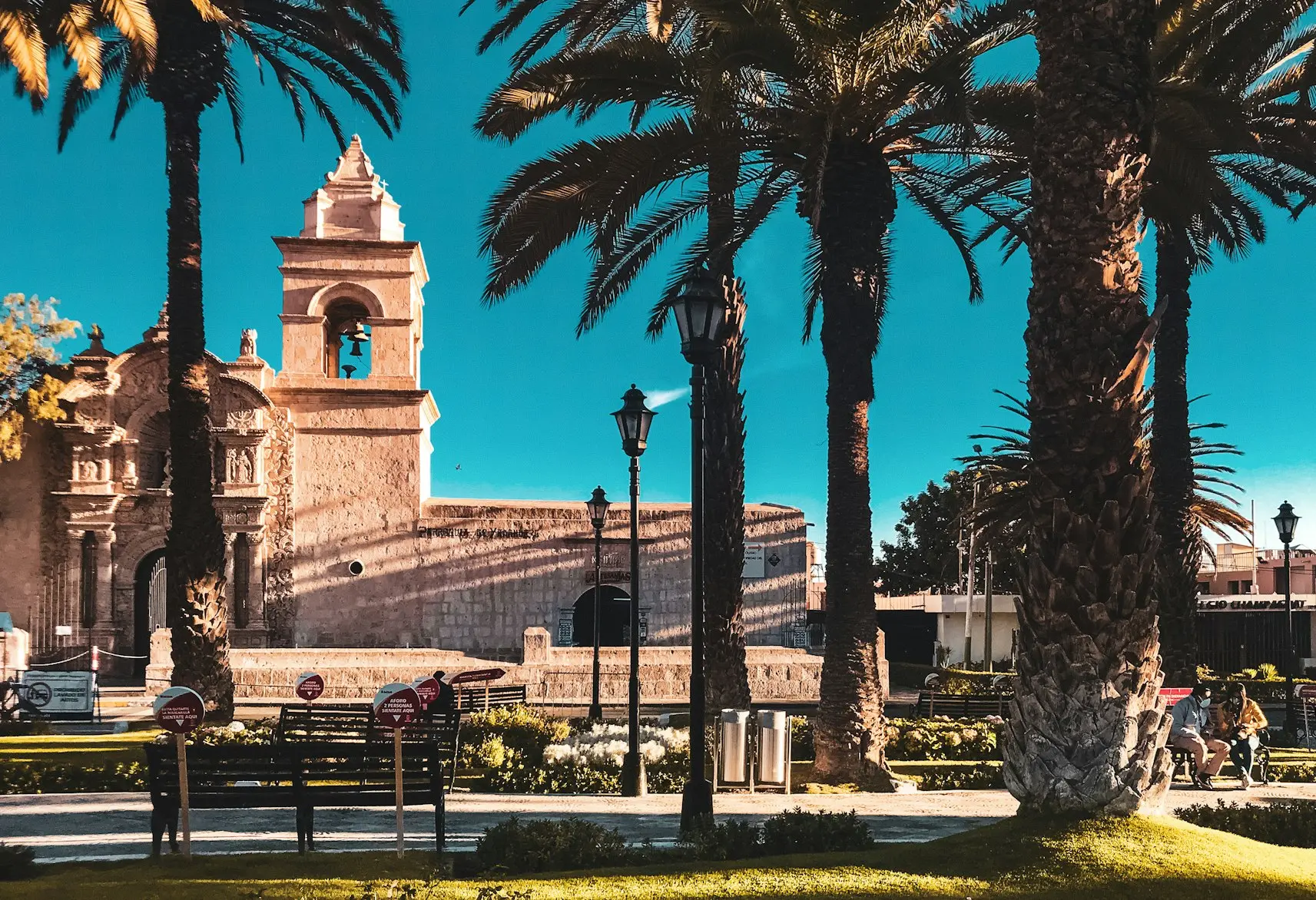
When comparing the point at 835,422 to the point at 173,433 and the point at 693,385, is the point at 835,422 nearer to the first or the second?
the point at 693,385

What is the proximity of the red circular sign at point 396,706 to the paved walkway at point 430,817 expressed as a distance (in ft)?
4.43

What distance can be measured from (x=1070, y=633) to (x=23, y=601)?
28104 mm

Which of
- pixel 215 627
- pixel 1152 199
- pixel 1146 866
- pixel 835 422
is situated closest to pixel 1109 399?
pixel 1146 866

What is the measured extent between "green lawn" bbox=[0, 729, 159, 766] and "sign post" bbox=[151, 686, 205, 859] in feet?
19.7

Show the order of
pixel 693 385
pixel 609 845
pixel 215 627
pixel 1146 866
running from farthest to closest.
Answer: pixel 215 627, pixel 693 385, pixel 609 845, pixel 1146 866

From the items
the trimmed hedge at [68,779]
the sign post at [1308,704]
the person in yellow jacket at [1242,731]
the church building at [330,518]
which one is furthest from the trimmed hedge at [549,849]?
the church building at [330,518]

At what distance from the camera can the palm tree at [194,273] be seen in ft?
53.8

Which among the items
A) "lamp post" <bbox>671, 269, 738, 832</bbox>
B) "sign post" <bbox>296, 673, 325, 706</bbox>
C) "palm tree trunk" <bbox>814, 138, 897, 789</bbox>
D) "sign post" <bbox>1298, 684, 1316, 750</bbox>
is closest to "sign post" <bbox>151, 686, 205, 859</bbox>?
"lamp post" <bbox>671, 269, 738, 832</bbox>

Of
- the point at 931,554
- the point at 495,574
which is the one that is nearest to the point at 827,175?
the point at 495,574

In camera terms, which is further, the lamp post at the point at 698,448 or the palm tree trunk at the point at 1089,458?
the lamp post at the point at 698,448

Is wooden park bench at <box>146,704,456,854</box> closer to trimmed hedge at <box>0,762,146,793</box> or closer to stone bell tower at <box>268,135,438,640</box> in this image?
trimmed hedge at <box>0,762,146,793</box>

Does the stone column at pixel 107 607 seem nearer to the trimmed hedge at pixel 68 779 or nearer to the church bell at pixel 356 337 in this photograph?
the church bell at pixel 356 337

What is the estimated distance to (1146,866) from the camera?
22.9 feet

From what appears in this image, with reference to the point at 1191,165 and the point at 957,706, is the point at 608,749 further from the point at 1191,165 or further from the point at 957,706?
the point at 1191,165
